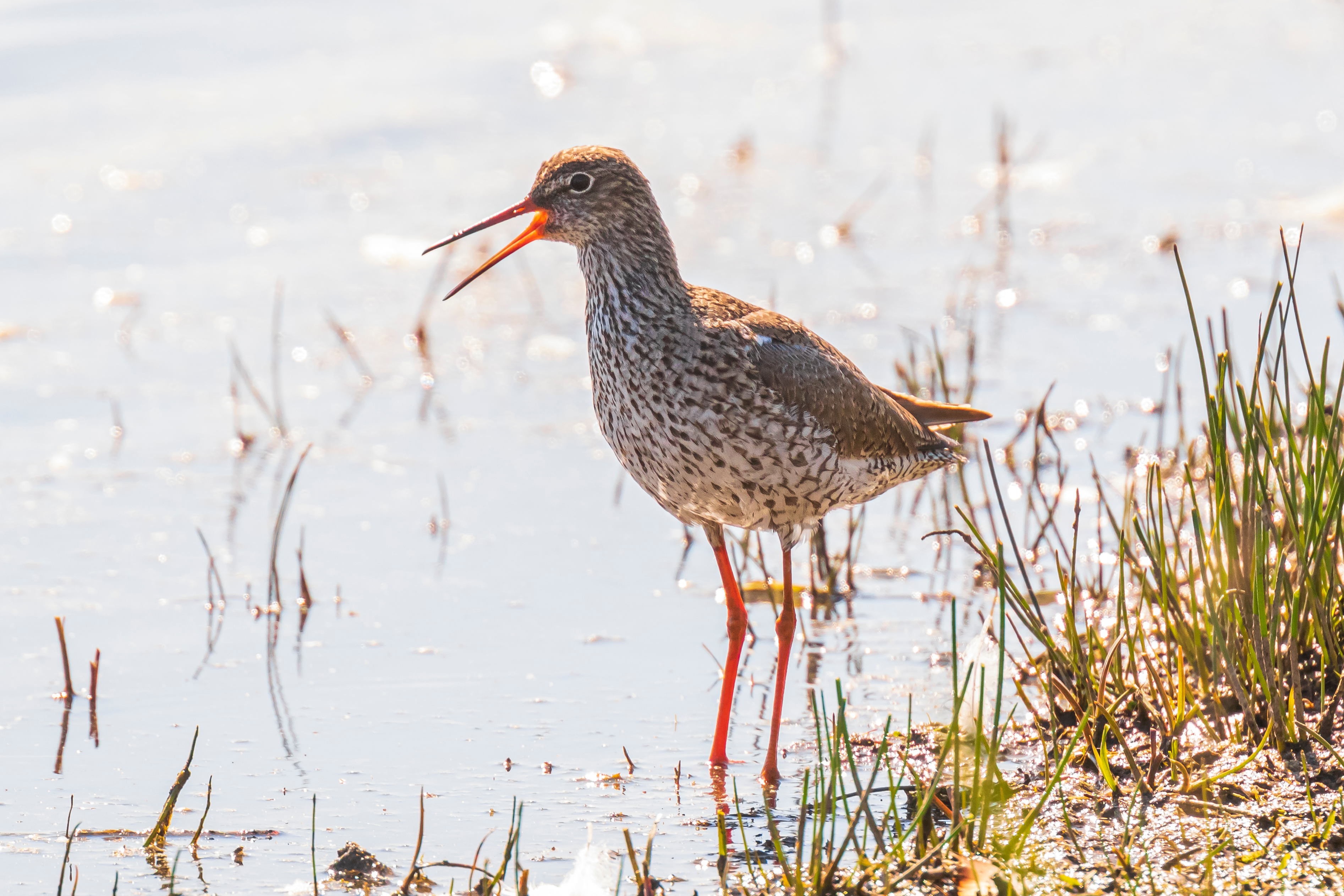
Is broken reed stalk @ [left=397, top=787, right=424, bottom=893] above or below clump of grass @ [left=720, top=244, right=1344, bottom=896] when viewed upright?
below

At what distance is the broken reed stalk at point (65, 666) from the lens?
15.0 feet

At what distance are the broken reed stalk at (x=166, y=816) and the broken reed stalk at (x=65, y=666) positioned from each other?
85cm

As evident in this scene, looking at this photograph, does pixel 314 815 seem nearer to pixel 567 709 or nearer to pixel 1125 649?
pixel 567 709

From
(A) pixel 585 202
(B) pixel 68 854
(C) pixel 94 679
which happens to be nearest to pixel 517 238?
(A) pixel 585 202

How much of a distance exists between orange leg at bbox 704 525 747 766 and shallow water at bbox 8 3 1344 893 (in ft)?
0.39

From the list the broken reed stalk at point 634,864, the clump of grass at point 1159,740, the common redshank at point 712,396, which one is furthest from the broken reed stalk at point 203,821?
the common redshank at point 712,396

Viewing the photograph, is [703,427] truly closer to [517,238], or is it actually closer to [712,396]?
[712,396]

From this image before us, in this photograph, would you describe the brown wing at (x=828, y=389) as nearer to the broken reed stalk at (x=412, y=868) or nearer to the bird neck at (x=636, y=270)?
the bird neck at (x=636, y=270)

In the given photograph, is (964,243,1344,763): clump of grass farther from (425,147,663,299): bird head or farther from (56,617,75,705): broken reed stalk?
(56,617,75,705): broken reed stalk

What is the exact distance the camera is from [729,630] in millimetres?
5000

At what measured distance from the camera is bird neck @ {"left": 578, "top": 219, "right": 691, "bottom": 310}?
477 cm

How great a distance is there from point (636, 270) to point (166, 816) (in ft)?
6.76

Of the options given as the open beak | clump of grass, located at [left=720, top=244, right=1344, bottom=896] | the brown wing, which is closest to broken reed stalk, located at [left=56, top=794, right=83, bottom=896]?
clump of grass, located at [left=720, top=244, right=1344, bottom=896]

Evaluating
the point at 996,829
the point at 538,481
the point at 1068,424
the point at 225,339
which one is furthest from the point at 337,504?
the point at 996,829
